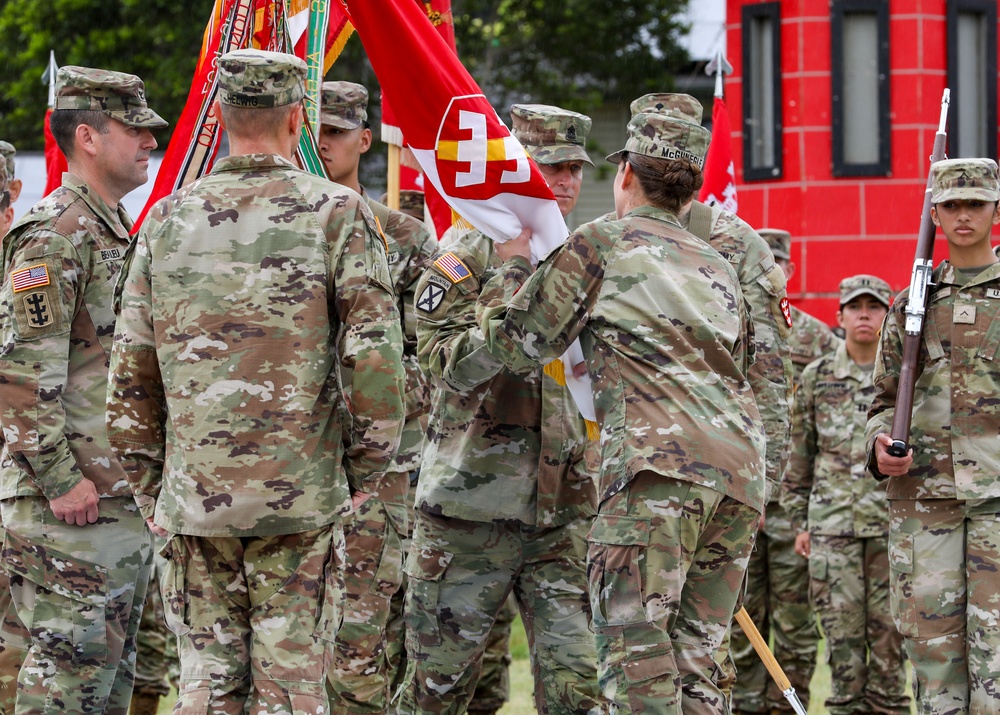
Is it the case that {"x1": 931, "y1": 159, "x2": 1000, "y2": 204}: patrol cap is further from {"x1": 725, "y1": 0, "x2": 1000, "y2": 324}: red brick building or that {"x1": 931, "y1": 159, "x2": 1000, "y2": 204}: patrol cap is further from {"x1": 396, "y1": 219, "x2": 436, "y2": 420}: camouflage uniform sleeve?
{"x1": 725, "y1": 0, "x2": 1000, "y2": 324}: red brick building

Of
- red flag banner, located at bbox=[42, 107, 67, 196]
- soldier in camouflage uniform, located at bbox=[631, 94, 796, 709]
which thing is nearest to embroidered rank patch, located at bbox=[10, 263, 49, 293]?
soldier in camouflage uniform, located at bbox=[631, 94, 796, 709]

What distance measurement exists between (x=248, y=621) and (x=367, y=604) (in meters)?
1.94

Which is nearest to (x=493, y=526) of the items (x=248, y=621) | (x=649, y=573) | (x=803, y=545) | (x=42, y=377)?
(x=649, y=573)

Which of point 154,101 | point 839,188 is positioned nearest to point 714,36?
point 154,101

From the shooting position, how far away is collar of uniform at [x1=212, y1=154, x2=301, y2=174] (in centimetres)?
447

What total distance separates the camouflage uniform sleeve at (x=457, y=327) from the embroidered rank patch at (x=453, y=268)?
0.04ft

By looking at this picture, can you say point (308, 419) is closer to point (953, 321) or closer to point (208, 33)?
point (208, 33)

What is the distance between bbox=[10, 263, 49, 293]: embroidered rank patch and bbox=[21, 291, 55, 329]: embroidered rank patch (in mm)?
34

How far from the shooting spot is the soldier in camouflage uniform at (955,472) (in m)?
5.86

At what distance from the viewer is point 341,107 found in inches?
263

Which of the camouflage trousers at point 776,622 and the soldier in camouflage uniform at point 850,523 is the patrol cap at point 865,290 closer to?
the soldier in camouflage uniform at point 850,523

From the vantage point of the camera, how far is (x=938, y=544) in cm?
602

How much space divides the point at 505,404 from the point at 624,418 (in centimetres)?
96

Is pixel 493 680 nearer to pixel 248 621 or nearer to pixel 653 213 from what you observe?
pixel 248 621
